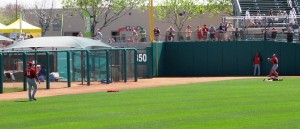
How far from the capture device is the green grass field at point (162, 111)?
17.9m

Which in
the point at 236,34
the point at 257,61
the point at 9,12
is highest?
the point at 9,12

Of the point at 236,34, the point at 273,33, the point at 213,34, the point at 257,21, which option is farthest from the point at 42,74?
the point at 257,21

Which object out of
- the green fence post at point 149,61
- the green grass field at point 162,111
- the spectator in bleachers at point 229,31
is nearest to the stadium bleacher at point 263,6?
the spectator in bleachers at point 229,31

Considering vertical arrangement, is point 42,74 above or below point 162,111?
above

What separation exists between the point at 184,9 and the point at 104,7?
858 cm

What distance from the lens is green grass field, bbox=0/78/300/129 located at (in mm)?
17938

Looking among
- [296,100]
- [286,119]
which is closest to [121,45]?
[296,100]

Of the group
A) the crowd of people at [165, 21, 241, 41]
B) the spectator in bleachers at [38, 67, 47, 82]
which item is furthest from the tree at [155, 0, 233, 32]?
the spectator in bleachers at [38, 67, 47, 82]

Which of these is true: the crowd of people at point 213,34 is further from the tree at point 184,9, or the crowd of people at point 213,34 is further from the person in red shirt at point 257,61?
the tree at point 184,9

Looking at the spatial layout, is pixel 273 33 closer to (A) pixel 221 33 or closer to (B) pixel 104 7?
(A) pixel 221 33

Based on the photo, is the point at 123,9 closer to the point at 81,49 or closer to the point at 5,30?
the point at 5,30

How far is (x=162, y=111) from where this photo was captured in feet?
69.1

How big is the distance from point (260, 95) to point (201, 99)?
268cm

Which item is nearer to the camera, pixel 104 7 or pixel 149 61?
pixel 149 61
